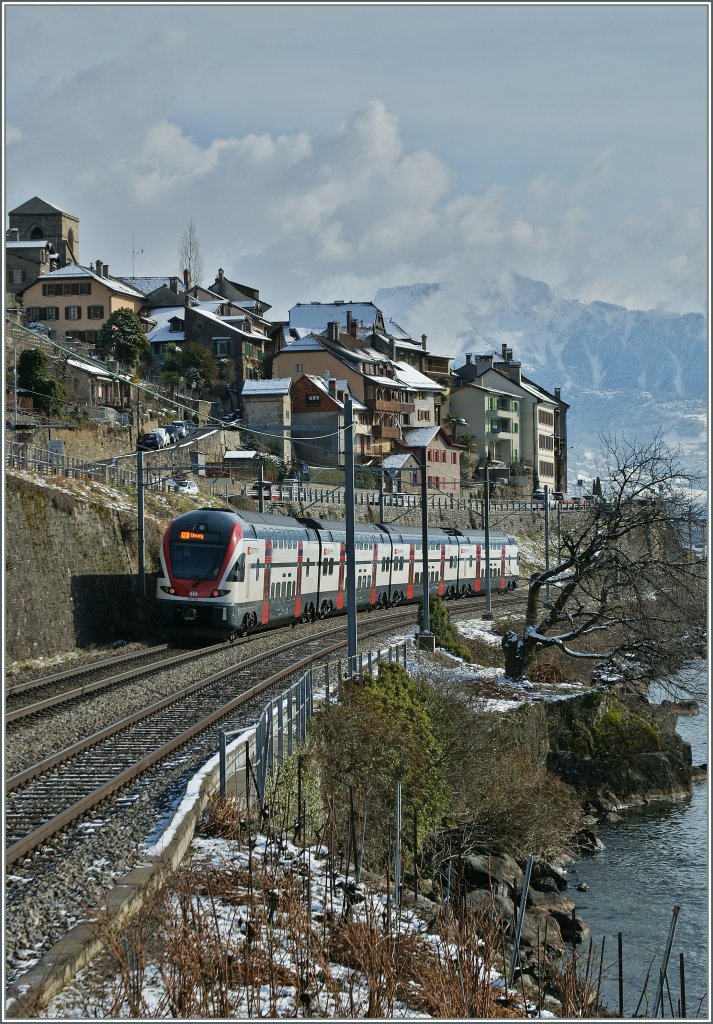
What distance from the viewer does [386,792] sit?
55.7ft

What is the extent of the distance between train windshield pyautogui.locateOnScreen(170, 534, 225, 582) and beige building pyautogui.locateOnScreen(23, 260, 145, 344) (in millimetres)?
64550

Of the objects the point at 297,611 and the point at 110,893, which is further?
the point at 297,611

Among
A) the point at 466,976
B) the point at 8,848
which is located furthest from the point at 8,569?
the point at 466,976

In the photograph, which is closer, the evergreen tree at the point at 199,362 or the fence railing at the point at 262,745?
the fence railing at the point at 262,745

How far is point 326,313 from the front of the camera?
11175 centimetres

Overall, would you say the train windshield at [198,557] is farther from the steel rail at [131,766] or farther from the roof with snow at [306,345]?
the roof with snow at [306,345]

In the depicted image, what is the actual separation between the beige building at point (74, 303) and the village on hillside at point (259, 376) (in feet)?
0.35

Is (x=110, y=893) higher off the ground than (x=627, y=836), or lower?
higher

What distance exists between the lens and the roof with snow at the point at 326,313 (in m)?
111

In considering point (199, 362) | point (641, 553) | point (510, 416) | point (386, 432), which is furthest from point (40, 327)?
point (641, 553)

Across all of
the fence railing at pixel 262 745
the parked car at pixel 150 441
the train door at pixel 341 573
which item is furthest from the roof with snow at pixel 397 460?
the fence railing at pixel 262 745

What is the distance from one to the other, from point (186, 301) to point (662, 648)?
73867 mm

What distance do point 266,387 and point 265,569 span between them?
53.3m

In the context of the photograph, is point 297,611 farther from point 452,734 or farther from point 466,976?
point 466,976
